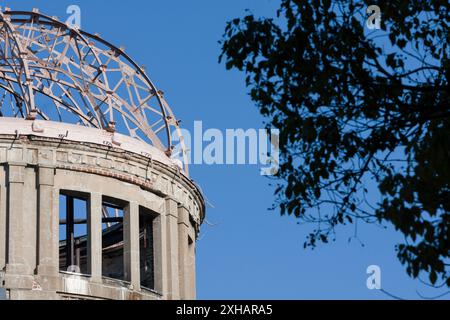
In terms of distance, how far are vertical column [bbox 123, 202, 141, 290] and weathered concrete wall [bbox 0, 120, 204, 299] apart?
3cm

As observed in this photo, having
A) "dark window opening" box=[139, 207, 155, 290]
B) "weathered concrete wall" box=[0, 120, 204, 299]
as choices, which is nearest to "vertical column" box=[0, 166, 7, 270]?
"weathered concrete wall" box=[0, 120, 204, 299]

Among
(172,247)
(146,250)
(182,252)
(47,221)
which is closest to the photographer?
(47,221)

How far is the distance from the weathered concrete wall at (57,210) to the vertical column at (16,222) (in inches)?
1.3

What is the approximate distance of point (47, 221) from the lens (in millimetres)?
47250

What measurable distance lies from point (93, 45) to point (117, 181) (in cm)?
599

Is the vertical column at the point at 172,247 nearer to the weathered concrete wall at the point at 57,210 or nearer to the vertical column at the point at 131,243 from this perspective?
the weathered concrete wall at the point at 57,210

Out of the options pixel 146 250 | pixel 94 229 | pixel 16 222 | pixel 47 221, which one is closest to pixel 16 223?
pixel 16 222

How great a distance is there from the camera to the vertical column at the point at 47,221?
154 feet

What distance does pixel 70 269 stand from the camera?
48750mm

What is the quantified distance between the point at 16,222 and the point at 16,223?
0.03 m

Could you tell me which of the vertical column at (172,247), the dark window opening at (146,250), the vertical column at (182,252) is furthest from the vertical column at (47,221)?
the vertical column at (182,252)

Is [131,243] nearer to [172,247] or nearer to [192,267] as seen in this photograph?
[172,247]

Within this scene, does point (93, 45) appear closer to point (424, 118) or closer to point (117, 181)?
point (117, 181)
